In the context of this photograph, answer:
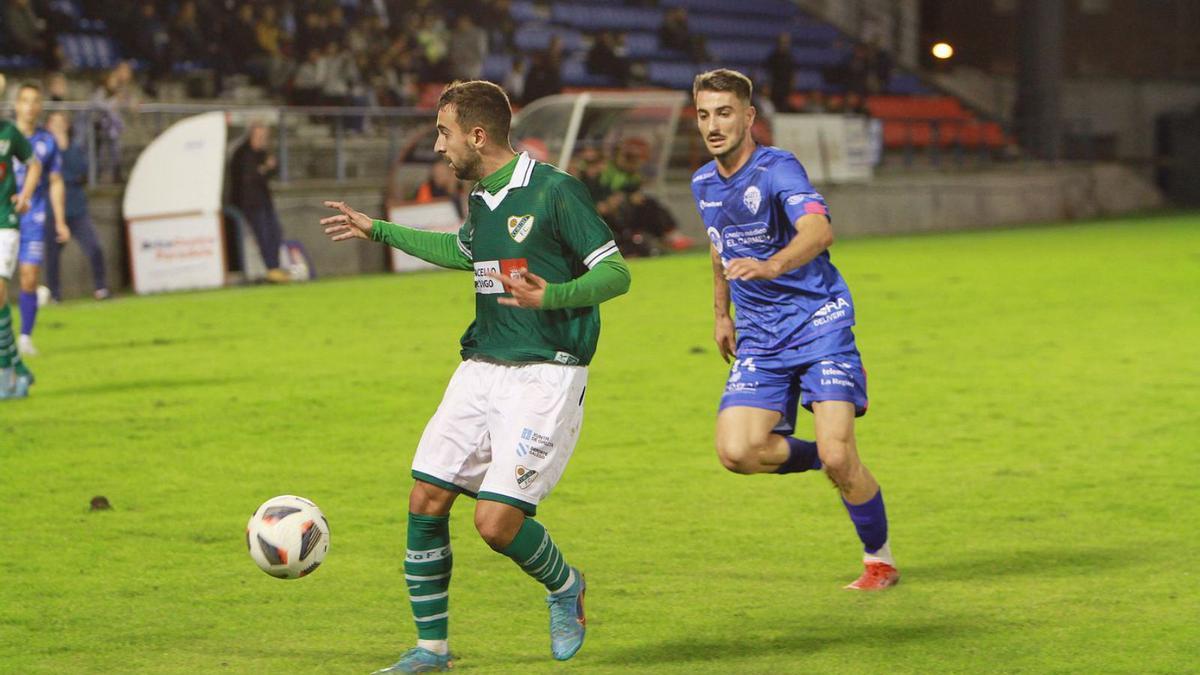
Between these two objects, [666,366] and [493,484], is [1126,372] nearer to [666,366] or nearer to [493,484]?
[666,366]

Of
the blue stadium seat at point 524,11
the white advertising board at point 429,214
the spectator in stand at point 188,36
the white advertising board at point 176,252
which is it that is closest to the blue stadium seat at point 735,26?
the blue stadium seat at point 524,11

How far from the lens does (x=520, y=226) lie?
4957 mm

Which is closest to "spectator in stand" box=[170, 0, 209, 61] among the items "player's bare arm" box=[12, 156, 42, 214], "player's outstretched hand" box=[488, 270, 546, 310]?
"player's bare arm" box=[12, 156, 42, 214]

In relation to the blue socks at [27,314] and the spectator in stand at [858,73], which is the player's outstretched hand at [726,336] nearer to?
the blue socks at [27,314]

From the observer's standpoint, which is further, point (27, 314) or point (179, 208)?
point (179, 208)

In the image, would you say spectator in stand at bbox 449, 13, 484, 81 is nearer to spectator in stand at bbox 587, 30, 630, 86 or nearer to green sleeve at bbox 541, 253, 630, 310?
spectator in stand at bbox 587, 30, 630, 86

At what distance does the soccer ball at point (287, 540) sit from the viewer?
5.14m

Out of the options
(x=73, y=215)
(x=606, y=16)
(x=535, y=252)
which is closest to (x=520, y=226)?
(x=535, y=252)

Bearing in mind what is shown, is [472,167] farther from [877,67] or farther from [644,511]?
[877,67]

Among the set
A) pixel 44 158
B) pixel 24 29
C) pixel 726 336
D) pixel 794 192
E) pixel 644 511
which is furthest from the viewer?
pixel 24 29

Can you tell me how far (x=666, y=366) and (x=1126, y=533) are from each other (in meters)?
5.72

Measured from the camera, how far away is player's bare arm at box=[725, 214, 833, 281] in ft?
17.1

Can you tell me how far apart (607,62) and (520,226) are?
2352 centimetres

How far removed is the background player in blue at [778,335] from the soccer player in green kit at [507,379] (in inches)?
40.6
